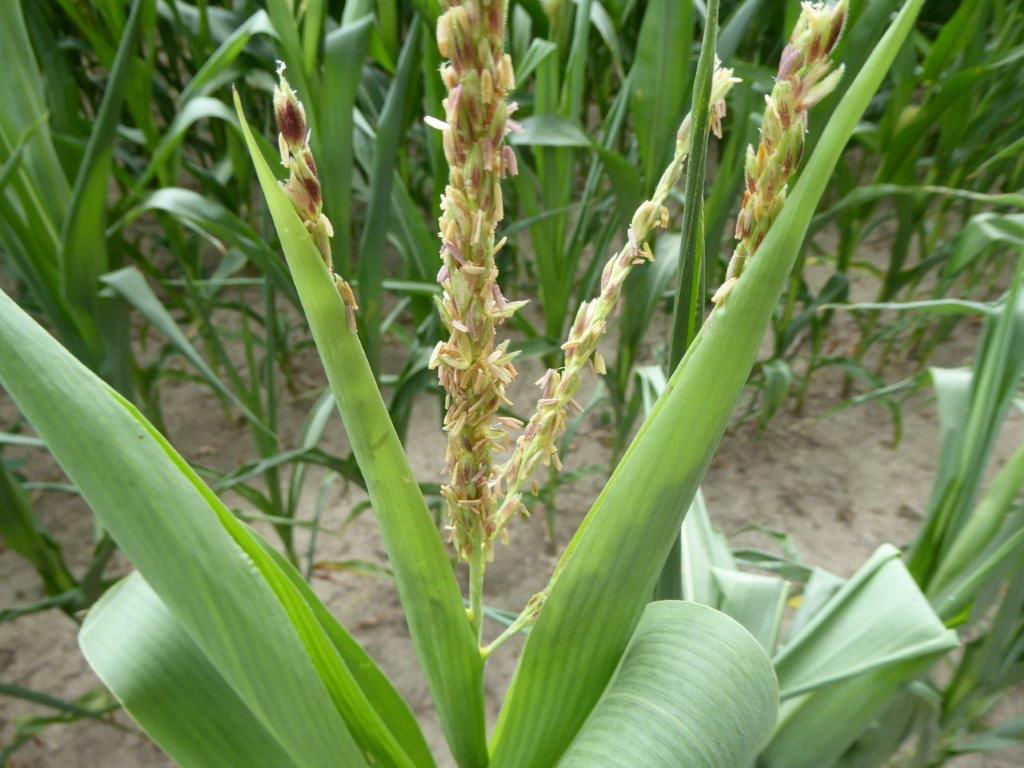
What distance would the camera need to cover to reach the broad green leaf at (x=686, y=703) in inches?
11.7

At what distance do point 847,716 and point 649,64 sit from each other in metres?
0.68

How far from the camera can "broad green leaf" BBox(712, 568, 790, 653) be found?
1.82 ft

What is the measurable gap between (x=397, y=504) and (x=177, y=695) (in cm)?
13

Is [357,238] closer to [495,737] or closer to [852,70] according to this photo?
[852,70]

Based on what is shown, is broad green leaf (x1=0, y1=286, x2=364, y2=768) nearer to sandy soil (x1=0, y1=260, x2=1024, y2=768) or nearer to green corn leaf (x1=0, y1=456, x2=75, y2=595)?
green corn leaf (x1=0, y1=456, x2=75, y2=595)

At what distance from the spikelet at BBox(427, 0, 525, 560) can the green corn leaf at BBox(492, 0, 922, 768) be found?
51 millimetres

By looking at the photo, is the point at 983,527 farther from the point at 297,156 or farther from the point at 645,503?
the point at 297,156

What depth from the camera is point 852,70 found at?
2.33ft

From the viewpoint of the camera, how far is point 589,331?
30cm

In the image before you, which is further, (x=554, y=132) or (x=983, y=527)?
(x=554, y=132)

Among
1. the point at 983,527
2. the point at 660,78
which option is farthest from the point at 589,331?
the point at 660,78

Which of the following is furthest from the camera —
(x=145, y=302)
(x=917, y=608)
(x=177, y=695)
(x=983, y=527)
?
(x=145, y=302)

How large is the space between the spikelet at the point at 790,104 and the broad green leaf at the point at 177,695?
300 mm

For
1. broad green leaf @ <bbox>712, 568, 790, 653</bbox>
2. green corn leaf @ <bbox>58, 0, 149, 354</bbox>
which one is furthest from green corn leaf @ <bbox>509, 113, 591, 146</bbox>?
broad green leaf @ <bbox>712, 568, 790, 653</bbox>
